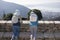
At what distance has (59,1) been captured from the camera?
788cm

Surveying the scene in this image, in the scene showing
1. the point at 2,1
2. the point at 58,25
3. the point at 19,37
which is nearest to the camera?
the point at 19,37

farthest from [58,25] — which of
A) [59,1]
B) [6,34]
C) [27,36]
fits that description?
[59,1]

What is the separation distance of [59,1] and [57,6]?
20.8 inches

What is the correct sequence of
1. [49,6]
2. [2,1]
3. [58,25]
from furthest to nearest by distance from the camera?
[2,1], [49,6], [58,25]

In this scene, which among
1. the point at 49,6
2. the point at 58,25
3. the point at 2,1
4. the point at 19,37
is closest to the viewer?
the point at 19,37

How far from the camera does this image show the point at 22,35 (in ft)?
10.7

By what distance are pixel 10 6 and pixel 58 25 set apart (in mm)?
4267

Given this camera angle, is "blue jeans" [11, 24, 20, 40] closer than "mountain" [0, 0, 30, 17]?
Yes

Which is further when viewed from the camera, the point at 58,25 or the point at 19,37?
the point at 58,25

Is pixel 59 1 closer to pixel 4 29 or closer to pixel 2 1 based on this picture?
pixel 2 1

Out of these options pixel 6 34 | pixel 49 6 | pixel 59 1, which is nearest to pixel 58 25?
pixel 6 34

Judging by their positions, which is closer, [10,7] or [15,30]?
[15,30]

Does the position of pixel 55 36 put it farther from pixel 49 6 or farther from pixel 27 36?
pixel 49 6

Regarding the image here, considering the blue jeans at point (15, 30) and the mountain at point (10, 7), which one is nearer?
the blue jeans at point (15, 30)
